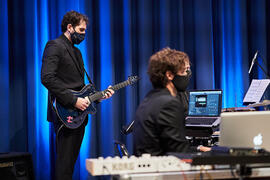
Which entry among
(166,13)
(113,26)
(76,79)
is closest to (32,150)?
(76,79)

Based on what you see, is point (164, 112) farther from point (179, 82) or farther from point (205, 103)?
point (205, 103)

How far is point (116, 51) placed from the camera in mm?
4957

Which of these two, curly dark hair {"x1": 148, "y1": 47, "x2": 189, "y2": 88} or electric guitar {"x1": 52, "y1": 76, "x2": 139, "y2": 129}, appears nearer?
curly dark hair {"x1": 148, "y1": 47, "x2": 189, "y2": 88}

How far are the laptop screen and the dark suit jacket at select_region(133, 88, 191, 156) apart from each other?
1.75 metres

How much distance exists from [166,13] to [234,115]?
10.3 ft

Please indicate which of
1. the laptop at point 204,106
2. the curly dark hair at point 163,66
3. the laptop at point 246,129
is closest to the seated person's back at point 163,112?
the curly dark hair at point 163,66

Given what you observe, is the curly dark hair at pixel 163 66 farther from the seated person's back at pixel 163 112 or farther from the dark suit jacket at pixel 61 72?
the dark suit jacket at pixel 61 72

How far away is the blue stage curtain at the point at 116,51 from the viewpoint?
179 inches

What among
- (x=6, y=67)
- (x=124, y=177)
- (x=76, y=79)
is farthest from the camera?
(x=6, y=67)

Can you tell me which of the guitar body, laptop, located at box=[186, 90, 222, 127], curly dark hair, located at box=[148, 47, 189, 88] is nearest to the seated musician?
curly dark hair, located at box=[148, 47, 189, 88]

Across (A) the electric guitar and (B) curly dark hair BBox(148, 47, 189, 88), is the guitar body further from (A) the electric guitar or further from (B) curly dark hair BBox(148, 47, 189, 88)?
(B) curly dark hair BBox(148, 47, 189, 88)

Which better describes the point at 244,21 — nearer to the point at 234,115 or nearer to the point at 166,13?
the point at 166,13

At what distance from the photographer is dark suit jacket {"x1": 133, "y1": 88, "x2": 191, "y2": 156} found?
215cm

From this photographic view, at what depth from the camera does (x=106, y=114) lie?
482 cm
